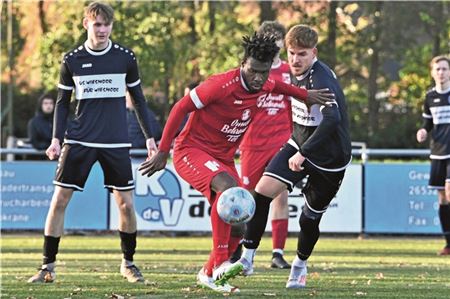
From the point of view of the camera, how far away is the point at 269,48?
9.50 meters

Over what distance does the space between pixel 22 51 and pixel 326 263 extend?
31.6m

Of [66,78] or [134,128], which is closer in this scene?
[66,78]

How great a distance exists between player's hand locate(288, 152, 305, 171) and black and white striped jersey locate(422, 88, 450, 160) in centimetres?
580

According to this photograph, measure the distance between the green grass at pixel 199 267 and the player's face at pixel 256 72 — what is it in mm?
1681

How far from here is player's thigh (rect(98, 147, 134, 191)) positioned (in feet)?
35.1

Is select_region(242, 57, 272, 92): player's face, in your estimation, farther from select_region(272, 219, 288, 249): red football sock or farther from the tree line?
the tree line

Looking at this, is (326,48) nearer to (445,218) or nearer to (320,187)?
(445,218)

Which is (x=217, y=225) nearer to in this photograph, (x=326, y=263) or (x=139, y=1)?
(x=326, y=263)

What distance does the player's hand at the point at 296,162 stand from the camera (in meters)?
10.1

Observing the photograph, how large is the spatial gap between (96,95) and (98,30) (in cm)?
58

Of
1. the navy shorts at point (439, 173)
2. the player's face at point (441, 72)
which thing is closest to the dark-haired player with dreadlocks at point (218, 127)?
the player's face at point (441, 72)

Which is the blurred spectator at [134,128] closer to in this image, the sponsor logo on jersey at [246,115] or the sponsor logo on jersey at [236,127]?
the sponsor logo on jersey at [236,127]

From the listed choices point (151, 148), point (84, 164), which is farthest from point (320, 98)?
point (84, 164)

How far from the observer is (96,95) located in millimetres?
10695
